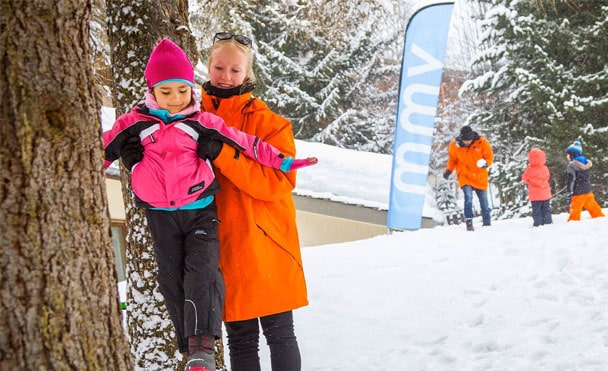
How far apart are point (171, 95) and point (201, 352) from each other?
1069mm

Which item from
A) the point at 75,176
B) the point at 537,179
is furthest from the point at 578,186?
the point at 75,176

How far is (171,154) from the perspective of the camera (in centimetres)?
263

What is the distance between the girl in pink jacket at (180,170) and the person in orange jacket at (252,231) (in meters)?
0.09

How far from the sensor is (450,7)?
1035 centimetres

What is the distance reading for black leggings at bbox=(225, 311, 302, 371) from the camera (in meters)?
2.78

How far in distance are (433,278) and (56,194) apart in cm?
516

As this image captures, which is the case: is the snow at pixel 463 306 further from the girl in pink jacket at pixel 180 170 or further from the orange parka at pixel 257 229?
the girl in pink jacket at pixel 180 170

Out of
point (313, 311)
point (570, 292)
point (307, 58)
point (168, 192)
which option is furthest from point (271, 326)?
point (307, 58)

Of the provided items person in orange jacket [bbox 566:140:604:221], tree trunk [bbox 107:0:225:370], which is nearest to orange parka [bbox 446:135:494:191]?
person in orange jacket [bbox 566:140:604:221]

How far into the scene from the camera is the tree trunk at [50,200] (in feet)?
5.86

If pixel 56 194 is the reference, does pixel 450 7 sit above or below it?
above

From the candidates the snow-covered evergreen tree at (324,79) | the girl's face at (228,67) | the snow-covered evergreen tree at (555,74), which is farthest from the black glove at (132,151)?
the snow-covered evergreen tree at (324,79)

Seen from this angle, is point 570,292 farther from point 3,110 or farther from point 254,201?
point 3,110

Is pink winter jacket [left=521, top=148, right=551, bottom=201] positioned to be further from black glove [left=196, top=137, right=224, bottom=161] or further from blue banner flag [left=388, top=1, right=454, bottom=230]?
black glove [left=196, top=137, right=224, bottom=161]
